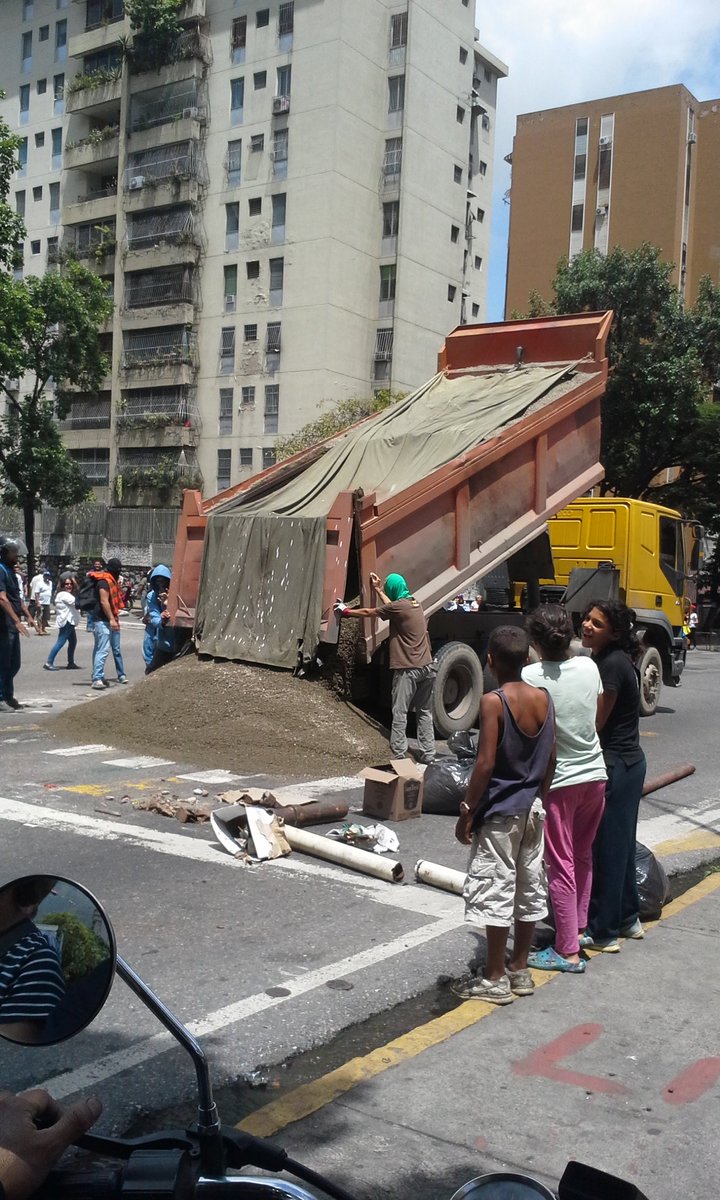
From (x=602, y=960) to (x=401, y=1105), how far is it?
6.10ft

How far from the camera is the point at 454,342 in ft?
45.7

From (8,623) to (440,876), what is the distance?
705 cm

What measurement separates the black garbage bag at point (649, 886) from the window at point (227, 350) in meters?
44.7

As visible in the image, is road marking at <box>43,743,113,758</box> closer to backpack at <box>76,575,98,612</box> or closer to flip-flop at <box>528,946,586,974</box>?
backpack at <box>76,575,98,612</box>

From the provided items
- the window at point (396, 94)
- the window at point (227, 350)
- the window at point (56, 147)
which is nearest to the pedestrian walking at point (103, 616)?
the window at point (227, 350)

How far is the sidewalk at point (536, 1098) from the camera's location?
3258 mm

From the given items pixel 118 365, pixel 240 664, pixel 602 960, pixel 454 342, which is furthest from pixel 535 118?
pixel 602 960

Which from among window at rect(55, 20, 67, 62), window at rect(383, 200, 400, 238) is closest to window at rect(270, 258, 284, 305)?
window at rect(383, 200, 400, 238)

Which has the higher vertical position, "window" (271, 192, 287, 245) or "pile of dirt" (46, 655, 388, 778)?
"window" (271, 192, 287, 245)

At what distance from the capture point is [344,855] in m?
6.48

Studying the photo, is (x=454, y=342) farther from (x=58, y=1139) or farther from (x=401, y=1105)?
(x=58, y=1139)

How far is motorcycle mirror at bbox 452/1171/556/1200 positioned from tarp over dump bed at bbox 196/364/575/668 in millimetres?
8331

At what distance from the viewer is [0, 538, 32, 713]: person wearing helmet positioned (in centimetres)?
1148

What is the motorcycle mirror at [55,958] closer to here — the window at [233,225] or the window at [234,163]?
the window at [233,225]
